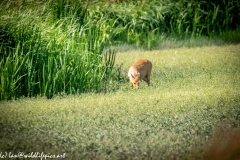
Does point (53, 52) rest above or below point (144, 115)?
above

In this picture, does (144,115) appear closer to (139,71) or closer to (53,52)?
(139,71)

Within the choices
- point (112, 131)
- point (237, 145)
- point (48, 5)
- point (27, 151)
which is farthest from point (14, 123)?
point (237, 145)

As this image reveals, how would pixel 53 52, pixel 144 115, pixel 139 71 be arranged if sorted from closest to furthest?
pixel 144 115 → pixel 53 52 → pixel 139 71

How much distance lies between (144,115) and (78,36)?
0.77m

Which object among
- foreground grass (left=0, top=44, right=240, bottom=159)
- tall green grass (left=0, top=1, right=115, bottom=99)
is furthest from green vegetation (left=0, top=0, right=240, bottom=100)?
foreground grass (left=0, top=44, right=240, bottom=159)

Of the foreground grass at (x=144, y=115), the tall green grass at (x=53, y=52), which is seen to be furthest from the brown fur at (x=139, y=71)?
the tall green grass at (x=53, y=52)

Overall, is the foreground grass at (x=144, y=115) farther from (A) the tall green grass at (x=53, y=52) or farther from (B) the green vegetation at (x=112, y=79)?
(A) the tall green grass at (x=53, y=52)

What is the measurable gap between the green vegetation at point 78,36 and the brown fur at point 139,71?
130 millimetres

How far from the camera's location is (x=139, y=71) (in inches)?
157

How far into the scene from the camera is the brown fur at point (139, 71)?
404 centimetres

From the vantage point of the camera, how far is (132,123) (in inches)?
143

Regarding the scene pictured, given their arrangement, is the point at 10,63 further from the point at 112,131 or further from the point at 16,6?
the point at 112,131

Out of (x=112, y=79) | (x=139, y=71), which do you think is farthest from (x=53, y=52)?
(x=139, y=71)

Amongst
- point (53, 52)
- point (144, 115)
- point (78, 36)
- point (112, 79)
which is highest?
point (78, 36)
